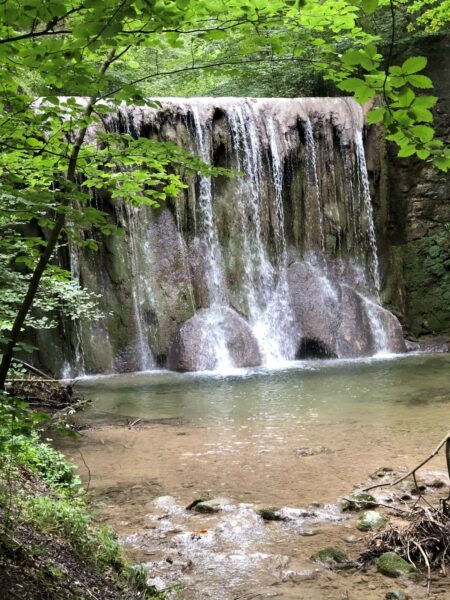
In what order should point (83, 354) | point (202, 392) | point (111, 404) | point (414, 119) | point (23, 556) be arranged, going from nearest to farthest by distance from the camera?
point (414, 119)
point (23, 556)
point (111, 404)
point (202, 392)
point (83, 354)

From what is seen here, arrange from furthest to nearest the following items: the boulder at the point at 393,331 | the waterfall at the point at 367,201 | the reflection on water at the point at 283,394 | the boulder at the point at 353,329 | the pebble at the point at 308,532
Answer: the waterfall at the point at 367,201 → the boulder at the point at 393,331 → the boulder at the point at 353,329 → the reflection on water at the point at 283,394 → the pebble at the point at 308,532

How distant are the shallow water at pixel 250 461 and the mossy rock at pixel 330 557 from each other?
0.08 meters

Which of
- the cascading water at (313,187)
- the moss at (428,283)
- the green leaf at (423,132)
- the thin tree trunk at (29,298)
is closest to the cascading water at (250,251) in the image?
the cascading water at (313,187)

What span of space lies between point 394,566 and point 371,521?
0.69 meters

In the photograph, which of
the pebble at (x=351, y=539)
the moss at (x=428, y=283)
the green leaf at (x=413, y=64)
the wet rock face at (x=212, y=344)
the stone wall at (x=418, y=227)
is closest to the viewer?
the green leaf at (x=413, y=64)

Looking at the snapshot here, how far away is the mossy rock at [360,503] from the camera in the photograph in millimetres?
4323

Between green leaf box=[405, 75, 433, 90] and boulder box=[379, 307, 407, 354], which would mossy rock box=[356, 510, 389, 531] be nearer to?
green leaf box=[405, 75, 433, 90]

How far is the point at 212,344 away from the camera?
40.9 feet

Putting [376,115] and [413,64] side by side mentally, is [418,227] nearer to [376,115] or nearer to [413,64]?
[376,115]

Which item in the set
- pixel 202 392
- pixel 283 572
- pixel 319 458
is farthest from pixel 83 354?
pixel 283 572

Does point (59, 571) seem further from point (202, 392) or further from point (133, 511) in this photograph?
point (202, 392)

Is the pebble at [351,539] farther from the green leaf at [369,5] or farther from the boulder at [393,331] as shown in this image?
the boulder at [393,331]

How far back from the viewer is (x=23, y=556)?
94.9 inches

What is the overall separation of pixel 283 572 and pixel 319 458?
2.28 m
